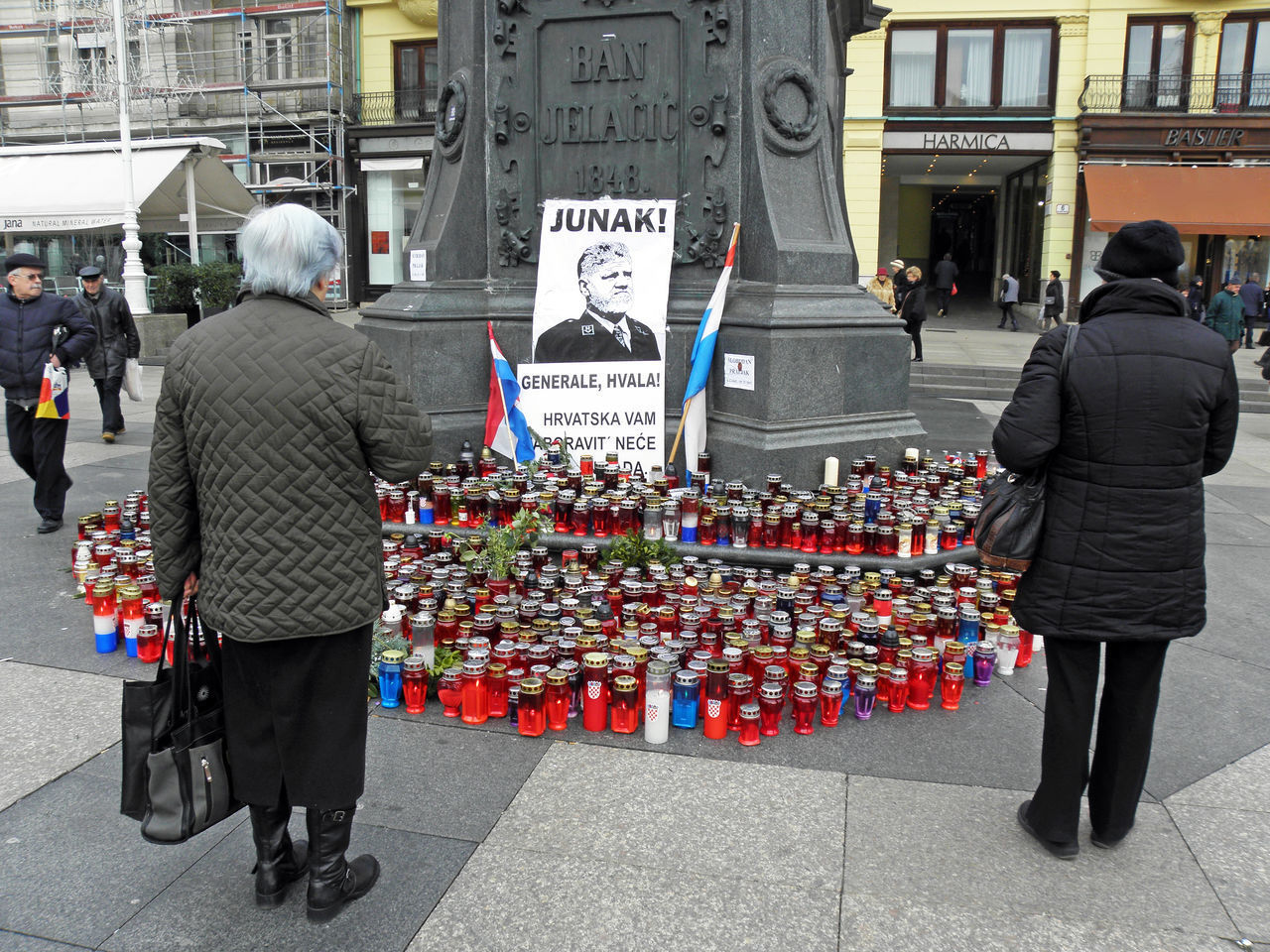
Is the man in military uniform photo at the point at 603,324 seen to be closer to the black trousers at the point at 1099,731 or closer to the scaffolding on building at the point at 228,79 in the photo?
the black trousers at the point at 1099,731

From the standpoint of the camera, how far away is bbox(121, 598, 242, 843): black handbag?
108 inches

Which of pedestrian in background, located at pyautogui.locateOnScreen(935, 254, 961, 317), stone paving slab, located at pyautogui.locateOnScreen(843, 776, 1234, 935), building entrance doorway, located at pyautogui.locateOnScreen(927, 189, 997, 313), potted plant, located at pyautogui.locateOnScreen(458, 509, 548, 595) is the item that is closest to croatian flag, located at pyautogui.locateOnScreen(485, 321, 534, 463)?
potted plant, located at pyautogui.locateOnScreen(458, 509, 548, 595)

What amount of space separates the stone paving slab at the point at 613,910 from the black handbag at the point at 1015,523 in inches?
44.7

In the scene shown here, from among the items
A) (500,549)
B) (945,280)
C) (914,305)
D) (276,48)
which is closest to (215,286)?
(914,305)

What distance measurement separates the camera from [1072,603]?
3.11 meters

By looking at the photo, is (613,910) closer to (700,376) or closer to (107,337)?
(700,376)

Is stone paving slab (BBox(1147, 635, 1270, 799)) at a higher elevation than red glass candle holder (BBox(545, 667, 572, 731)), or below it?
below

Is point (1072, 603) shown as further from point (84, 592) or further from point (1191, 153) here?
point (1191, 153)

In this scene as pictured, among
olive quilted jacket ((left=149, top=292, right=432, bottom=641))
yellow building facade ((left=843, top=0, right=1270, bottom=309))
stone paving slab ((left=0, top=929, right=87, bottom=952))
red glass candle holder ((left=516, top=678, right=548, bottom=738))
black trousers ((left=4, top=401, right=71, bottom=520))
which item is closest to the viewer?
olive quilted jacket ((left=149, top=292, right=432, bottom=641))

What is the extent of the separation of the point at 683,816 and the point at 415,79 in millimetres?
32195

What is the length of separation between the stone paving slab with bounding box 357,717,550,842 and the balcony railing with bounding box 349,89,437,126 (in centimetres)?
3014

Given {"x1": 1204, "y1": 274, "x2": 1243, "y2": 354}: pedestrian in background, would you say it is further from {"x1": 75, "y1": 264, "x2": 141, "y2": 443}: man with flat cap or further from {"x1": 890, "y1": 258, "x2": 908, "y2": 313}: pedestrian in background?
{"x1": 75, "y1": 264, "x2": 141, "y2": 443}: man with flat cap

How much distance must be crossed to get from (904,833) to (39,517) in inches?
263

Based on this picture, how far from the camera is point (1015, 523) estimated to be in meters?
3.19
